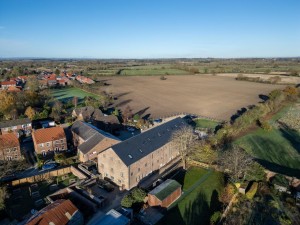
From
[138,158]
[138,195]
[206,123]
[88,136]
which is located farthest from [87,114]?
[138,195]

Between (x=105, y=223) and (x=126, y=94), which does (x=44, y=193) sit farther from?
(x=126, y=94)

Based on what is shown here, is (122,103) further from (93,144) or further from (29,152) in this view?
→ (93,144)

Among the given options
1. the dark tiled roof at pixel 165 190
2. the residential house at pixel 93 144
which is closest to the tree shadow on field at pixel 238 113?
the residential house at pixel 93 144

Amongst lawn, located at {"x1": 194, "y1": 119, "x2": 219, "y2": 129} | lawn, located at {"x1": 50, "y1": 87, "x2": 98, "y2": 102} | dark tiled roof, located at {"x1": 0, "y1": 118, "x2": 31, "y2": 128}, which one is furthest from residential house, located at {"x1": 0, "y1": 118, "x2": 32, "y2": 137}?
lawn, located at {"x1": 194, "y1": 119, "x2": 219, "y2": 129}

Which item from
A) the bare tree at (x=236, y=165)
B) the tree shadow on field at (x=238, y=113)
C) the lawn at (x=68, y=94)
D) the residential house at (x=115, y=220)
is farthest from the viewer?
the lawn at (x=68, y=94)

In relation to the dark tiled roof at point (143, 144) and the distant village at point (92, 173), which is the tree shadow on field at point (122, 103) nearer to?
the distant village at point (92, 173)

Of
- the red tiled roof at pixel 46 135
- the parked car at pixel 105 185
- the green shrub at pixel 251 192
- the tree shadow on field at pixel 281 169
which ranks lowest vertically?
the parked car at pixel 105 185
